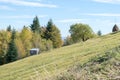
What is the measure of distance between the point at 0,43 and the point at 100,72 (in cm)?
8582

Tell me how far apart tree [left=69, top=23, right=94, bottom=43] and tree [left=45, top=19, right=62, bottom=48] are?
4.40 m

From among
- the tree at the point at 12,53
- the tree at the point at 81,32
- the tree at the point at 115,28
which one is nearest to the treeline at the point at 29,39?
the tree at the point at 12,53

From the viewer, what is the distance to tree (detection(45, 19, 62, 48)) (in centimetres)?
9288

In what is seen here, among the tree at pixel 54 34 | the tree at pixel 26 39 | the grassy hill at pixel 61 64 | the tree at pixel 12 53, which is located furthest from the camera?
the tree at pixel 54 34

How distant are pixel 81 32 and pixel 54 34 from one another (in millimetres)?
7667

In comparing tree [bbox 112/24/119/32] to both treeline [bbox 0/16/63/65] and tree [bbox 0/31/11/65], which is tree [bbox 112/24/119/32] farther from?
tree [bbox 0/31/11/65]

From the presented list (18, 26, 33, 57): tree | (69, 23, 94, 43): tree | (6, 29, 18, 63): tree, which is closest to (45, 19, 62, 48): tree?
(69, 23, 94, 43): tree

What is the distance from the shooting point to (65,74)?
29.6 feet

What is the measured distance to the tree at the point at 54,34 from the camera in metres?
92.9

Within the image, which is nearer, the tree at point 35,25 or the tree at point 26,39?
the tree at point 26,39

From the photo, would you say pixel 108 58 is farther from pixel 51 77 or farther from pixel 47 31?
pixel 47 31

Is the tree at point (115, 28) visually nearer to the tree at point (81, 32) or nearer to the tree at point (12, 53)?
the tree at point (12, 53)

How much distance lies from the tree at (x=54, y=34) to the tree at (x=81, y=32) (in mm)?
4403

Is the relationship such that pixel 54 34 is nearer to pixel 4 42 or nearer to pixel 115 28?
pixel 4 42
